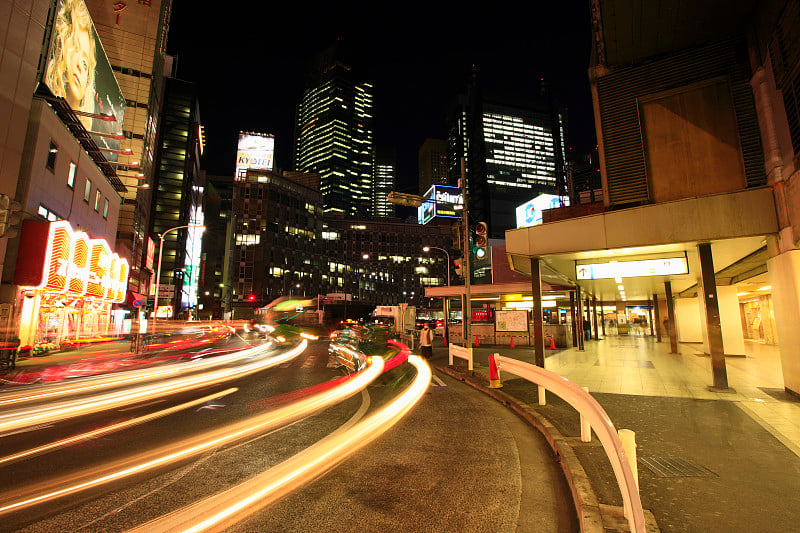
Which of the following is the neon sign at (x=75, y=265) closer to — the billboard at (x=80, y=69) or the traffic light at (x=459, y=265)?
the billboard at (x=80, y=69)

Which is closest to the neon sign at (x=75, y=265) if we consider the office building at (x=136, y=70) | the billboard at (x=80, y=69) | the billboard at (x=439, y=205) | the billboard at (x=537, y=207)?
the billboard at (x=80, y=69)

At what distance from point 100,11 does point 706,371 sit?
246ft

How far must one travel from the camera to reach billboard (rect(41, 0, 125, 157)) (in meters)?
22.0

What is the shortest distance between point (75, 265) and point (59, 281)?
1.88 m

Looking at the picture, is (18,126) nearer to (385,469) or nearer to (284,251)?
(385,469)

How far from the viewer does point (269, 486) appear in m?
4.31

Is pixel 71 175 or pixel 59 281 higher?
pixel 71 175

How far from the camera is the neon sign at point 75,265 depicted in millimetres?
18891

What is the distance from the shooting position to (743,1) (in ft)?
30.8

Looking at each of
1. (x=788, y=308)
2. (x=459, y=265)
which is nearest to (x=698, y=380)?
(x=788, y=308)

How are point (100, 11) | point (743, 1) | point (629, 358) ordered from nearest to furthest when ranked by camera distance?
point (743, 1)
point (629, 358)
point (100, 11)

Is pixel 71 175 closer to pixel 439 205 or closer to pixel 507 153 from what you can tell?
pixel 439 205

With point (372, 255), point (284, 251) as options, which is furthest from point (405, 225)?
point (284, 251)

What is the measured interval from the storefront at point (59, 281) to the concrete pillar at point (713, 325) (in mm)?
26792
